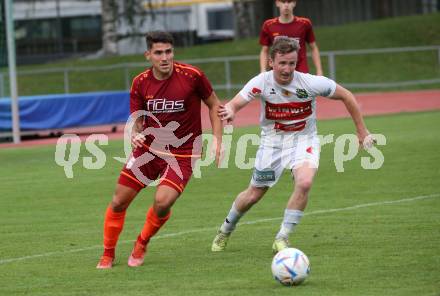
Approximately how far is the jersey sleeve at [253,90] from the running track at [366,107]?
528 inches

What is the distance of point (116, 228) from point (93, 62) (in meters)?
31.9

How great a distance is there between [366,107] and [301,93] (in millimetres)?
18906

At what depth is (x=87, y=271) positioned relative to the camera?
9070 mm

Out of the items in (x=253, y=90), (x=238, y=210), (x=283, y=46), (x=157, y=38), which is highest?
(x=157, y=38)

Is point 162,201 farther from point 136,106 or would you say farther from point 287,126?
point 287,126

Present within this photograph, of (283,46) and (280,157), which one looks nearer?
(283,46)

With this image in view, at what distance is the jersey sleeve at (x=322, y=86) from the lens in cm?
953

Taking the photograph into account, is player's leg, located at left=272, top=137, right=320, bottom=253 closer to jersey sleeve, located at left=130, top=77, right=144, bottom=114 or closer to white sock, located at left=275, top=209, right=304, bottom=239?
white sock, located at left=275, top=209, right=304, bottom=239

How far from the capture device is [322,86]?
953 centimetres

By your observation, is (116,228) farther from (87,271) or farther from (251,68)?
(251,68)

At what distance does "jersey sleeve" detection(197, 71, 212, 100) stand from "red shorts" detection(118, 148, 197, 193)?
522 mm

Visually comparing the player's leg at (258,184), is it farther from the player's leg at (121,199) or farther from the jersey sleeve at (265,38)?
the jersey sleeve at (265,38)

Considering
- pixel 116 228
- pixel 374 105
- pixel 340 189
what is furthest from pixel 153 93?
pixel 374 105

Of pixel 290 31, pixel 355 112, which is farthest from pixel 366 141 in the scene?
pixel 290 31
